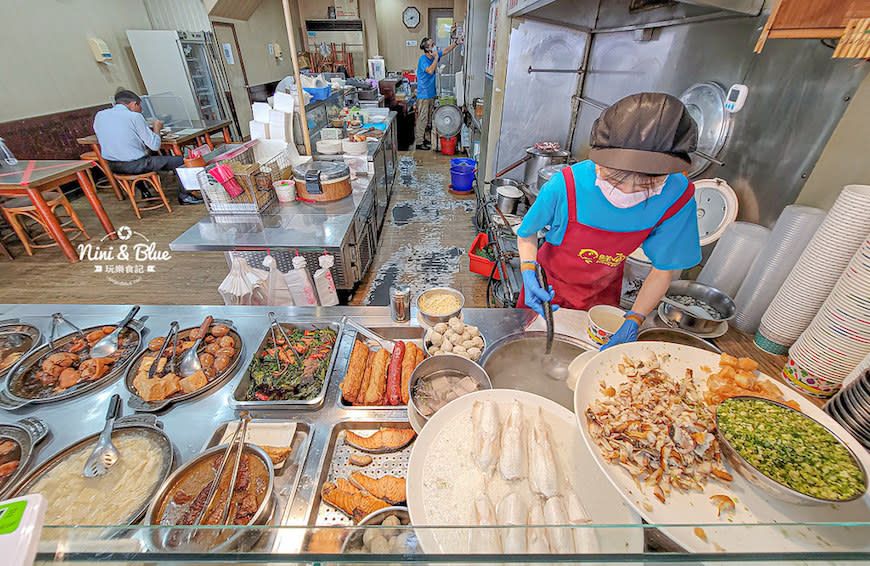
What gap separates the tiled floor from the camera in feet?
14.2

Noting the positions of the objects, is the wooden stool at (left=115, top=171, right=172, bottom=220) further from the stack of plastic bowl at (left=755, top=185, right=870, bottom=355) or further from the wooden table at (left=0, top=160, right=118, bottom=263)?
the stack of plastic bowl at (left=755, top=185, right=870, bottom=355)

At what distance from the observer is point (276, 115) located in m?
3.86

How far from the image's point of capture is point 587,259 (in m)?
1.92

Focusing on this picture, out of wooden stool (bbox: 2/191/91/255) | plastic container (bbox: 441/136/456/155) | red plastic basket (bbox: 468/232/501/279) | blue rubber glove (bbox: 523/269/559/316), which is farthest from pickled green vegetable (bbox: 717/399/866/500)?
plastic container (bbox: 441/136/456/155)

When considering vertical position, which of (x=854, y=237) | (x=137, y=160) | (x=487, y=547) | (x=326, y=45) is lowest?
(x=137, y=160)

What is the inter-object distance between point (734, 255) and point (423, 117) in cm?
980

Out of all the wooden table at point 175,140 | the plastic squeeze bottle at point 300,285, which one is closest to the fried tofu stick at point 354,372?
the plastic squeeze bottle at point 300,285

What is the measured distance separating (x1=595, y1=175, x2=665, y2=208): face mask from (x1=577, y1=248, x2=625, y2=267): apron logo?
326 millimetres

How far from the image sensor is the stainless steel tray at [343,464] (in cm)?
111

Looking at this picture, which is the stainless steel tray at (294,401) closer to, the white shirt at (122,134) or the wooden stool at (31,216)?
the wooden stool at (31,216)

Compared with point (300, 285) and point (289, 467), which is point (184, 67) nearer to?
point (300, 285)

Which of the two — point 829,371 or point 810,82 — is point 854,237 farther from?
point 810,82

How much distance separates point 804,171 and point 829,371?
988mm

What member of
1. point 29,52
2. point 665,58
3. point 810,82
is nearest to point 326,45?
point 29,52
